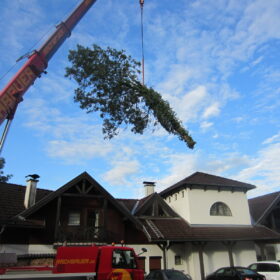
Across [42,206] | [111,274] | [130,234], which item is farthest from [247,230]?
[111,274]

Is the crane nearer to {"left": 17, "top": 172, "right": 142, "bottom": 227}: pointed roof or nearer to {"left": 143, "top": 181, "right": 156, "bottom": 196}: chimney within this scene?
{"left": 17, "top": 172, "right": 142, "bottom": 227}: pointed roof

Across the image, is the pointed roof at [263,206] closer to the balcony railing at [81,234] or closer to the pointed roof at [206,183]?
the pointed roof at [206,183]

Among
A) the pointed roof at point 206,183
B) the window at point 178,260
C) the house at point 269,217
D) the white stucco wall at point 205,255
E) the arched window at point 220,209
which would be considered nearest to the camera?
the white stucco wall at point 205,255

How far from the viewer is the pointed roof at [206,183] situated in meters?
22.2

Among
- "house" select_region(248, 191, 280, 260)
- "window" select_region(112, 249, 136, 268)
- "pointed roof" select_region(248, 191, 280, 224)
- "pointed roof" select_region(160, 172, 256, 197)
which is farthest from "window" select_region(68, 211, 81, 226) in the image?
"pointed roof" select_region(248, 191, 280, 224)

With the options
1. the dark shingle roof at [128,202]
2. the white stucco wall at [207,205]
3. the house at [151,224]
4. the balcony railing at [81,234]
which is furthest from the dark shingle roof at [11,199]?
the white stucco wall at [207,205]

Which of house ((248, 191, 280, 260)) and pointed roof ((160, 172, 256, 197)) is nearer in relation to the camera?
pointed roof ((160, 172, 256, 197))

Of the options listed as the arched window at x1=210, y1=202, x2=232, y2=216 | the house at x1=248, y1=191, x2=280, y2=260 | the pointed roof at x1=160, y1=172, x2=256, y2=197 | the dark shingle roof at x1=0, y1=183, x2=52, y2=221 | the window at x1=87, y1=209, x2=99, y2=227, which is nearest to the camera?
the dark shingle roof at x1=0, y1=183, x2=52, y2=221

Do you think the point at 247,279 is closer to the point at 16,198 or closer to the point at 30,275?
the point at 30,275

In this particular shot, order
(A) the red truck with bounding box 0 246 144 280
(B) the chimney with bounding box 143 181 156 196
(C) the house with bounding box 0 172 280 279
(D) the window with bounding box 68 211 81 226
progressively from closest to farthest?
(A) the red truck with bounding box 0 246 144 280 → (C) the house with bounding box 0 172 280 279 → (D) the window with bounding box 68 211 81 226 → (B) the chimney with bounding box 143 181 156 196

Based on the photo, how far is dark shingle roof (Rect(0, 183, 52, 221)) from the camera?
1719cm

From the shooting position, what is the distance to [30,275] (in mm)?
7320

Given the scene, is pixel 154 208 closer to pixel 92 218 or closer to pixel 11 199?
pixel 92 218

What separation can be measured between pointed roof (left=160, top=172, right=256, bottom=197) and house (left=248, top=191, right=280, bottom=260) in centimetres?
276
